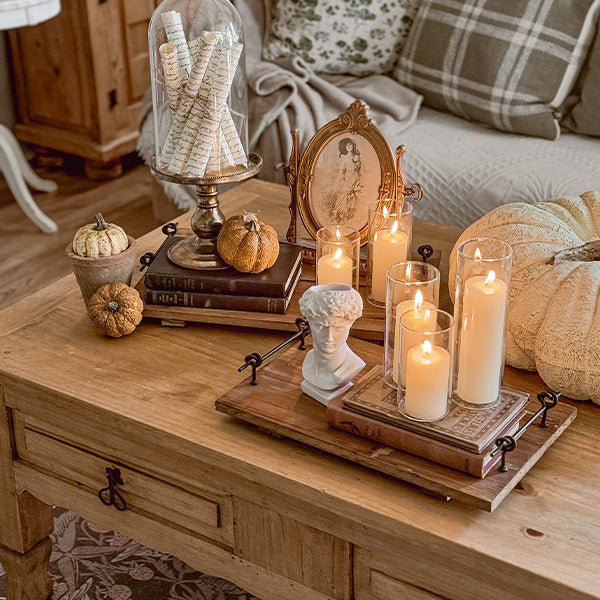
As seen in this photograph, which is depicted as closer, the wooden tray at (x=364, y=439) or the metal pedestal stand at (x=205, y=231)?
the wooden tray at (x=364, y=439)

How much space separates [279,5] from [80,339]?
153 centimetres

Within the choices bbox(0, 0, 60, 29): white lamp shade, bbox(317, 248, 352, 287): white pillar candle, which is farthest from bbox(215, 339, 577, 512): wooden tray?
bbox(0, 0, 60, 29): white lamp shade

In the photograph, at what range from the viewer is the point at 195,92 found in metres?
1.28

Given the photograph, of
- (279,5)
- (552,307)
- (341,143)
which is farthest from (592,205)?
(279,5)

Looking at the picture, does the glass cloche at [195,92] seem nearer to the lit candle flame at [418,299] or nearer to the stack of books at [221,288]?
the stack of books at [221,288]

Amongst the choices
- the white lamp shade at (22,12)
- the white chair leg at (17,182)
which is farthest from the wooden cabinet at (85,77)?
the white lamp shade at (22,12)

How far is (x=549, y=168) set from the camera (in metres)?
2.10

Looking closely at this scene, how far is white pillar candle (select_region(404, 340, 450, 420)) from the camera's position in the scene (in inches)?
38.0

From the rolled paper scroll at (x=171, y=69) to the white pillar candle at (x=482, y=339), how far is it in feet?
1.71

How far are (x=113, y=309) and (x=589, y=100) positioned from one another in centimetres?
145

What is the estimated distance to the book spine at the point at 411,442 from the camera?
947mm

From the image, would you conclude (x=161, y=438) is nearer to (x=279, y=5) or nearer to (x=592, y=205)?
(x=592, y=205)

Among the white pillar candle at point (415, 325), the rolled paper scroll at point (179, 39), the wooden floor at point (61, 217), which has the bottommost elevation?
the wooden floor at point (61, 217)

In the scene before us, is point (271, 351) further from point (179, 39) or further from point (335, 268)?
point (179, 39)
